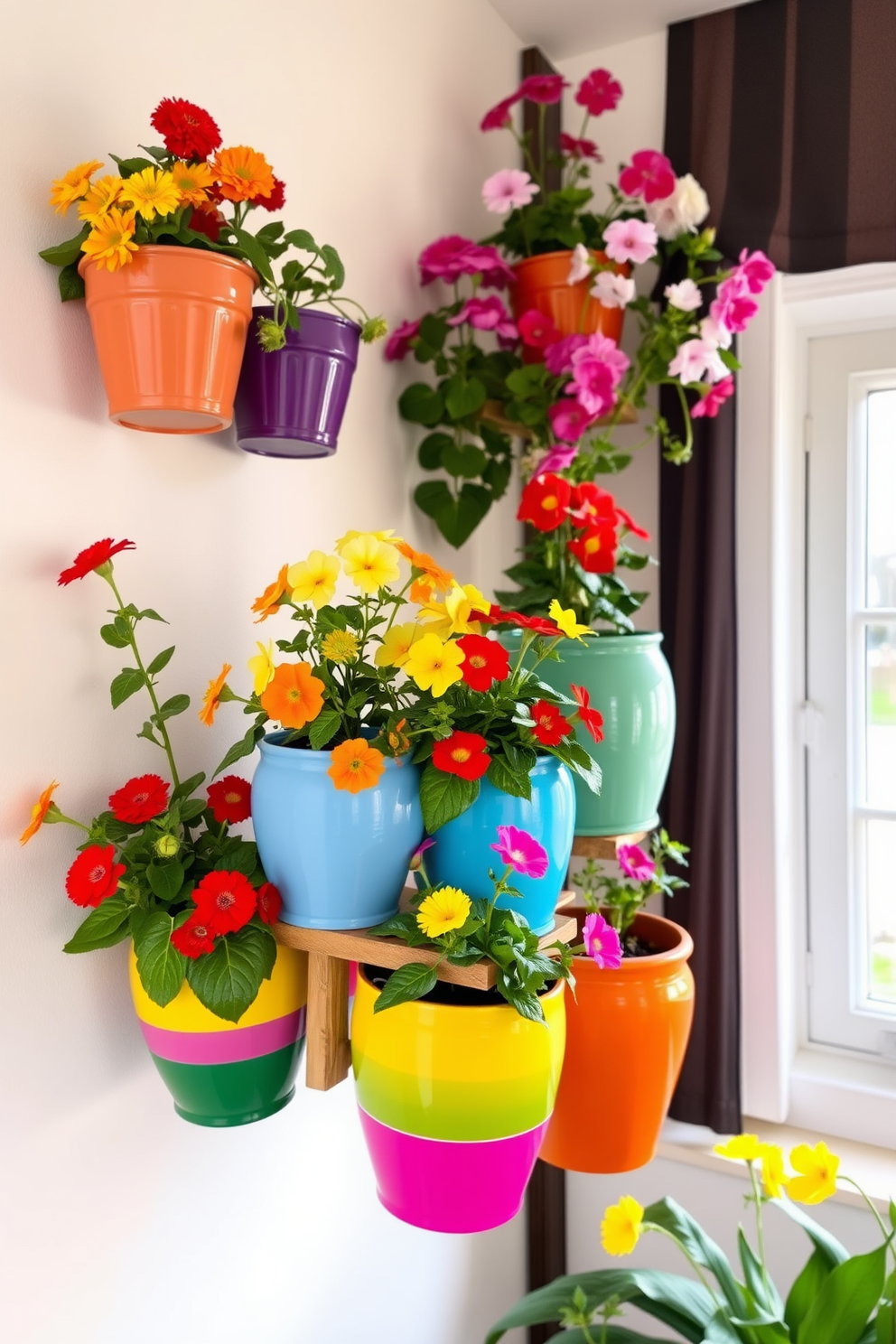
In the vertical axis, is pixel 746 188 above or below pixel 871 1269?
above

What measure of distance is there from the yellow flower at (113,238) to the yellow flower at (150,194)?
0.04 feet

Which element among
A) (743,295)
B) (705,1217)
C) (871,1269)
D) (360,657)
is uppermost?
(743,295)

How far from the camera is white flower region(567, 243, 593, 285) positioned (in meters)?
1.43

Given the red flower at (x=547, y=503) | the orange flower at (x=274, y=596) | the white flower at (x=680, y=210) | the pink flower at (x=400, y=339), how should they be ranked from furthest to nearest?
the white flower at (x=680, y=210) → the pink flower at (x=400, y=339) → the red flower at (x=547, y=503) → the orange flower at (x=274, y=596)

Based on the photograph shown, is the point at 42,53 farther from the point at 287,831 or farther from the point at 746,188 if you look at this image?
the point at 746,188

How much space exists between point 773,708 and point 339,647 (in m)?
1.01

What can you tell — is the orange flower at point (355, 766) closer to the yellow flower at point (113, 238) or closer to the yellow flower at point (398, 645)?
the yellow flower at point (398, 645)

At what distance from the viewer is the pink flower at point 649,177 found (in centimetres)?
146

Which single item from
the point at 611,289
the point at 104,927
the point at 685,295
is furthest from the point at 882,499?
the point at 104,927

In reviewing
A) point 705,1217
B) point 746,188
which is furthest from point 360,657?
point 705,1217

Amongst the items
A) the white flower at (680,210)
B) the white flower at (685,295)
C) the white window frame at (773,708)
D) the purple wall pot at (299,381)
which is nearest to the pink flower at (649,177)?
the white flower at (680,210)

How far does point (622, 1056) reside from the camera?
127 centimetres

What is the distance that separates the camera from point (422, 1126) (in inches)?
36.4

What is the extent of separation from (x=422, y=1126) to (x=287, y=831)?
1.03 feet
